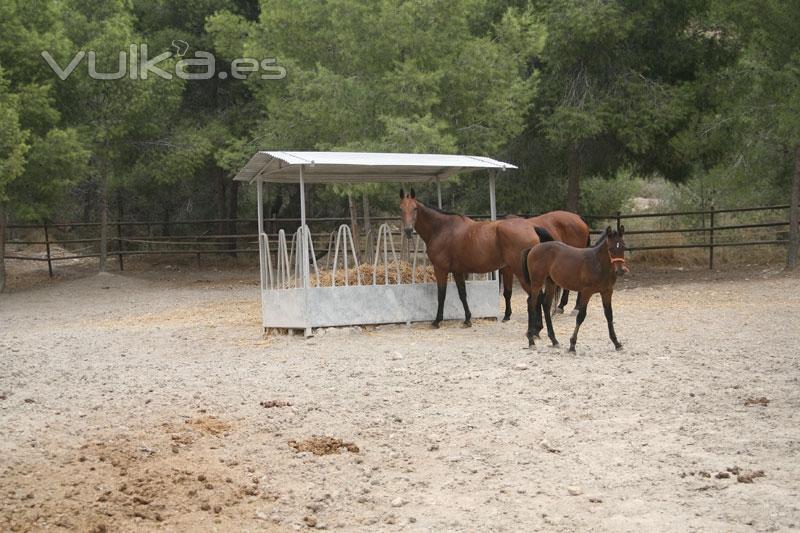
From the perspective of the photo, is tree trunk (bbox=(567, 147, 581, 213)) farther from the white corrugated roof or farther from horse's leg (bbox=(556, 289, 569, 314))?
horse's leg (bbox=(556, 289, 569, 314))

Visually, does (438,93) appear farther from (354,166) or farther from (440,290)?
(440,290)

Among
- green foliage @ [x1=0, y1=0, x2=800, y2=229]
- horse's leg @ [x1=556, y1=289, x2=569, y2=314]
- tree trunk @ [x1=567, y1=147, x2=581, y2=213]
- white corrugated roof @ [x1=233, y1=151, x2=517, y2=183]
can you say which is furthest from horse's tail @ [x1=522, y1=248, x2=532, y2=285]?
tree trunk @ [x1=567, y1=147, x2=581, y2=213]

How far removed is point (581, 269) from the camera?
1073cm

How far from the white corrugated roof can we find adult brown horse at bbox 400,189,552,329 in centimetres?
61

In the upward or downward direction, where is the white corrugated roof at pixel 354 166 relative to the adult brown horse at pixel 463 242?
upward

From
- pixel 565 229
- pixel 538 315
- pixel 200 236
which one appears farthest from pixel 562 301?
pixel 200 236

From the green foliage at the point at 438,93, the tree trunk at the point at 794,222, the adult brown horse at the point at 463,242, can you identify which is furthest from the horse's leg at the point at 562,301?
the tree trunk at the point at 794,222

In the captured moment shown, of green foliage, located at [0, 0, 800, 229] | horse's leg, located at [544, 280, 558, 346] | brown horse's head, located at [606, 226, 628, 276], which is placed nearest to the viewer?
brown horse's head, located at [606, 226, 628, 276]

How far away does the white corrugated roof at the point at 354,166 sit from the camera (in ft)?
43.1

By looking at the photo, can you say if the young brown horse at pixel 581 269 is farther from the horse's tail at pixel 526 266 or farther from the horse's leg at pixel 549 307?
the horse's tail at pixel 526 266

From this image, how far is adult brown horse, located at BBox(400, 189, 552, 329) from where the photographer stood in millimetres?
12984

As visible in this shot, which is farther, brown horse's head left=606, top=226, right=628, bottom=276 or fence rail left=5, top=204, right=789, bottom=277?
fence rail left=5, top=204, right=789, bottom=277

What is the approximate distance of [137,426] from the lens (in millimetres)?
7945

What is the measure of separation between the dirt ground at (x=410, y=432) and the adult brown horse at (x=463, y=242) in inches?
32.5
